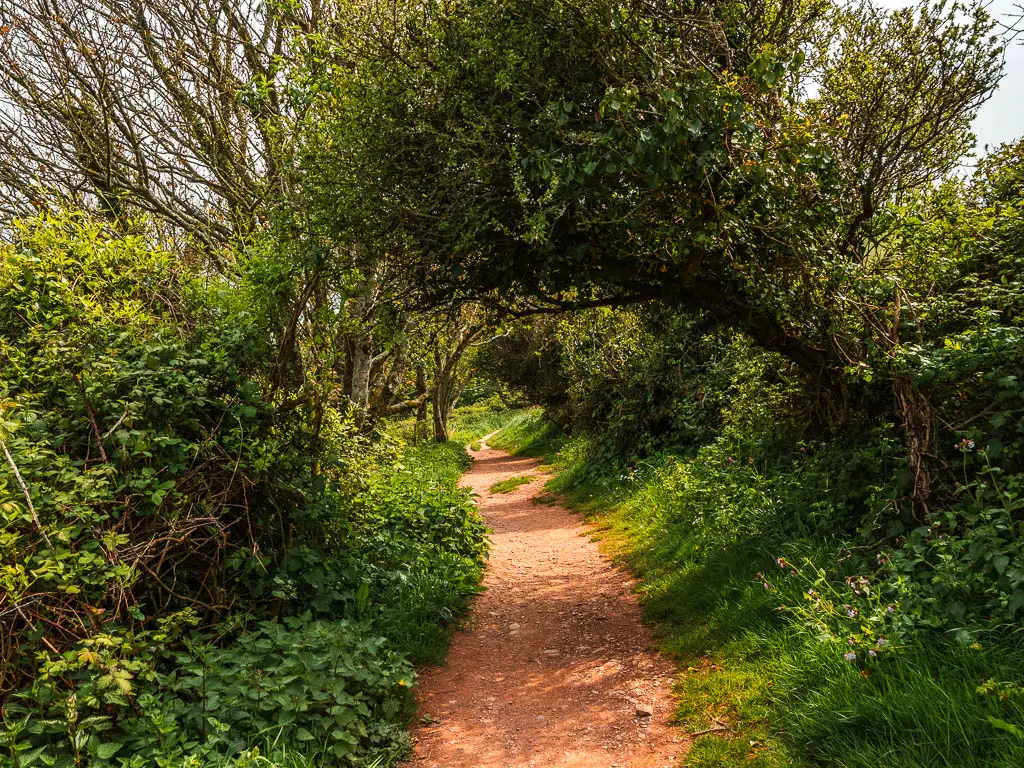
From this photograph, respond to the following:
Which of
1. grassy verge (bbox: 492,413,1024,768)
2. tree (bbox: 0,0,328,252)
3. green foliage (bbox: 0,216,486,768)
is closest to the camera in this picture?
grassy verge (bbox: 492,413,1024,768)

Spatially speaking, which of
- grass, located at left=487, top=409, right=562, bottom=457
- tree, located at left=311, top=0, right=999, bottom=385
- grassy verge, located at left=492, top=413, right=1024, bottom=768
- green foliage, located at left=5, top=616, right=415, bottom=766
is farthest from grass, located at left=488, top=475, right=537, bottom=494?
green foliage, located at left=5, top=616, right=415, bottom=766

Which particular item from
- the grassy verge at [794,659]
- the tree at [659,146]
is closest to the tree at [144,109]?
the tree at [659,146]

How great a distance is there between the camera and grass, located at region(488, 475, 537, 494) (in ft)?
53.1

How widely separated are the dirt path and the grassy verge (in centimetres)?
29

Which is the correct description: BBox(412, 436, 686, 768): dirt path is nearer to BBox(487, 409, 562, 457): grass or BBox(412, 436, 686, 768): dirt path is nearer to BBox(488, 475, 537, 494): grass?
BBox(488, 475, 537, 494): grass

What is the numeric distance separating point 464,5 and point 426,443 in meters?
19.5

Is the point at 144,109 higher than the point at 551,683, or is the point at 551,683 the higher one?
the point at 144,109

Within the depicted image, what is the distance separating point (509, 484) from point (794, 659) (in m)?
12.8

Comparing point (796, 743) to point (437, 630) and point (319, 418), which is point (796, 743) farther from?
point (319, 418)

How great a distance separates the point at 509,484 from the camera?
16.7 metres

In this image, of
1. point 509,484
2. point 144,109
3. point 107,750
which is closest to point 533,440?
point 509,484

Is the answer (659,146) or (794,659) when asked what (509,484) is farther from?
(659,146)

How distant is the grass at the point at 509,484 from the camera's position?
16.2m

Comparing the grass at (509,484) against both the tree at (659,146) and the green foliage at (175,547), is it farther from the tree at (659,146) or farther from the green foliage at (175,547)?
the tree at (659,146)
